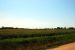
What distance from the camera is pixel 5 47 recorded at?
18.5 m

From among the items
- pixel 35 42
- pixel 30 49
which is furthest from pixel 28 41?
pixel 30 49

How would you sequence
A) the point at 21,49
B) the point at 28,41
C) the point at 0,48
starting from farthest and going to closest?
the point at 28,41, the point at 21,49, the point at 0,48

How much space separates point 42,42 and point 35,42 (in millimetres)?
1301

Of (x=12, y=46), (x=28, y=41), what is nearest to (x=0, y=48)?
(x=12, y=46)

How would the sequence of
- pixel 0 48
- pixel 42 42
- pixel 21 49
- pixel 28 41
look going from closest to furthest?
pixel 0 48 < pixel 21 49 < pixel 28 41 < pixel 42 42

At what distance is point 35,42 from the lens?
25.5 m

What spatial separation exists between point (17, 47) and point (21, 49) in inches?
24.4

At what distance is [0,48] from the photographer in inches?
698

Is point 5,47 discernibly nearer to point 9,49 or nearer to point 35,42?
point 9,49

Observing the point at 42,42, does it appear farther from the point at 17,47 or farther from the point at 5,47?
the point at 5,47

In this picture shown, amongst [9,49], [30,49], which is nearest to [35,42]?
[30,49]

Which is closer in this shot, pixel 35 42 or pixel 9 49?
pixel 9 49

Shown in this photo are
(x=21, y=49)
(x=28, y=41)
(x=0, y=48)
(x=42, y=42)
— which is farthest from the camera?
(x=42, y=42)

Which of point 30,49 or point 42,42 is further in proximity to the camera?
point 42,42
